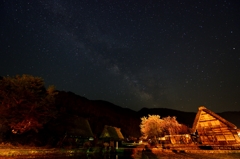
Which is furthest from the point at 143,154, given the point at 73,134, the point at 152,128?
the point at 152,128

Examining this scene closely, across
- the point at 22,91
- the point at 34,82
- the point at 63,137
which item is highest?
the point at 34,82

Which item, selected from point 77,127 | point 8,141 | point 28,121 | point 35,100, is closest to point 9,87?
point 35,100

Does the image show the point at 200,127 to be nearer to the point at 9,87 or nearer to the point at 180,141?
the point at 180,141

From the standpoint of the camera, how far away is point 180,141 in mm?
24594

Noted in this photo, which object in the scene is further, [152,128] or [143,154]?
[152,128]

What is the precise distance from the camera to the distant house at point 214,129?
18.6m

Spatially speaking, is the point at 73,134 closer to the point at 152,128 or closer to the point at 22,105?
the point at 22,105

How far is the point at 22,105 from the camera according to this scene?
20.5 metres

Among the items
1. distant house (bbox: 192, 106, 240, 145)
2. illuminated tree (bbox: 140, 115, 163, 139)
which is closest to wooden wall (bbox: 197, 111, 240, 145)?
distant house (bbox: 192, 106, 240, 145)

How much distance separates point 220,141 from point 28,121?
88.3 feet

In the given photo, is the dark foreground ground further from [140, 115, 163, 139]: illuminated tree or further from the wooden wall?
[140, 115, 163, 139]: illuminated tree

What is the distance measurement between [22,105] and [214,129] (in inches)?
1093

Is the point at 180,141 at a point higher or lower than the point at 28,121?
lower

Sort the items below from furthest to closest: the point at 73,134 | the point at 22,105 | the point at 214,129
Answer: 1. the point at 73,134
2. the point at 22,105
3. the point at 214,129
